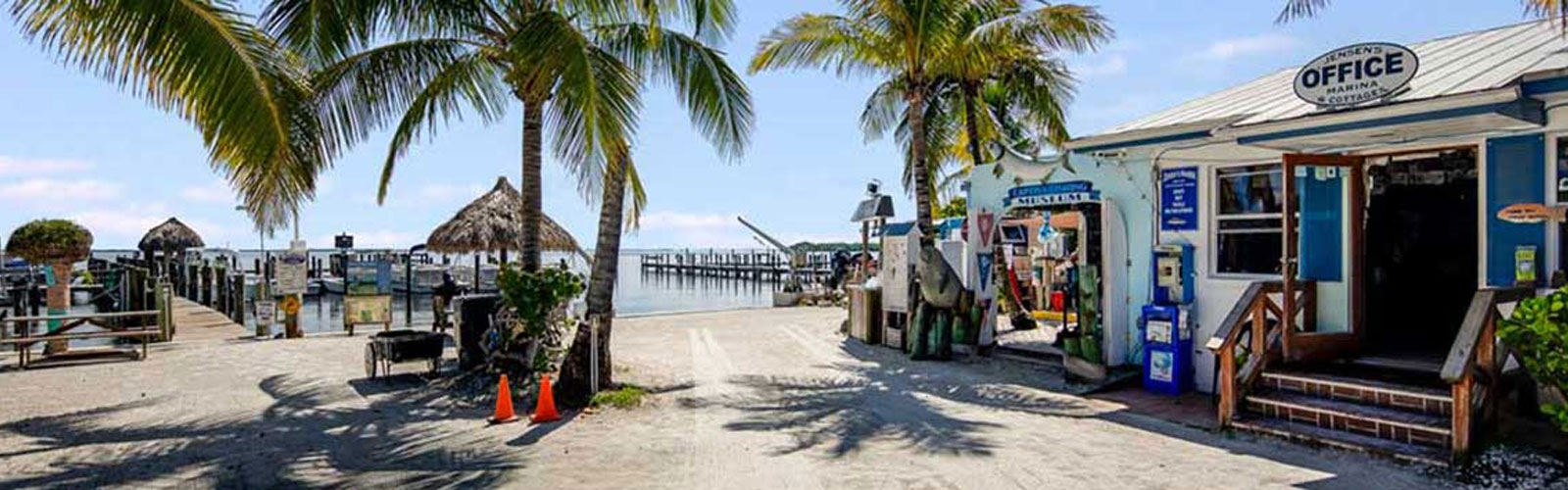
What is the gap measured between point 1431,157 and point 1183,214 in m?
2.37

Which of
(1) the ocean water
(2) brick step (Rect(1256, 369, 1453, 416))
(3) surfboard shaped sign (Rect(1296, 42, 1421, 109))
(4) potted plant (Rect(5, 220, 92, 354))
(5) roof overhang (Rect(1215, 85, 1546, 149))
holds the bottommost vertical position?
(1) the ocean water

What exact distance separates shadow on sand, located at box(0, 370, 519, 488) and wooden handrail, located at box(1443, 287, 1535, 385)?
6463 millimetres

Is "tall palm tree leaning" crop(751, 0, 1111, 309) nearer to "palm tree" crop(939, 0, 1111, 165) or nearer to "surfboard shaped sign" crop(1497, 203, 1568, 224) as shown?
"palm tree" crop(939, 0, 1111, 165)

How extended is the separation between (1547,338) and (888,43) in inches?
350

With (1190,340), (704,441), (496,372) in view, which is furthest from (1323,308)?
(496,372)

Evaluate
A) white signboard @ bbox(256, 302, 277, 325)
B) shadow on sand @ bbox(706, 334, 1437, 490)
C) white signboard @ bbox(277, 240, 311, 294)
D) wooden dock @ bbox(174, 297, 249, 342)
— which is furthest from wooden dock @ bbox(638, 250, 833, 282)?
shadow on sand @ bbox(706, 334, 1437, 490)

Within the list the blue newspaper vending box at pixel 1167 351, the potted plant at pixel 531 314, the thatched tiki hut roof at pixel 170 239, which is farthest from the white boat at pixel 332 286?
the blue newspaper vending box at pixel 1167 351

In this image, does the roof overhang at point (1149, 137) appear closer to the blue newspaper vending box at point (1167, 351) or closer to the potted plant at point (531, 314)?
the blue newspaper vending box at point (1167, 351)

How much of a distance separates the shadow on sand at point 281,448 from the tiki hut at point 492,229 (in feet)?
33.8

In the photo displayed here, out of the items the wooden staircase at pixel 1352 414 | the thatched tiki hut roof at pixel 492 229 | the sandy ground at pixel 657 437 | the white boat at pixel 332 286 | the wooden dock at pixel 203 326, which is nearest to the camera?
the sandy ground at pixel 657 437

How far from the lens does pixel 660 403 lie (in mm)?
8859

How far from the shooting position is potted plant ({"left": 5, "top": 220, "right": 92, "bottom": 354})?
14.3 m

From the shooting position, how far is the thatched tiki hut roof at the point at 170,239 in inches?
1205

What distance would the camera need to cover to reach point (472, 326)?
10.5 m
